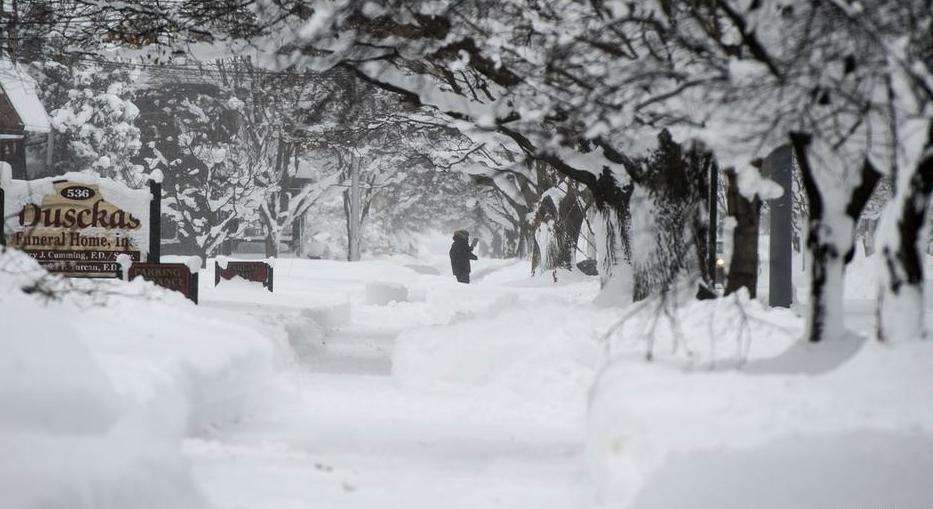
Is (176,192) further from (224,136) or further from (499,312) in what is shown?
(499,312)

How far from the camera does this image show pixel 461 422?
9.57 metres

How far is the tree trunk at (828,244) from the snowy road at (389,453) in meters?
1.93

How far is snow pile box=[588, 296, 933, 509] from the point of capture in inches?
218

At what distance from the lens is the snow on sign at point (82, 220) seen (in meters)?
17.3

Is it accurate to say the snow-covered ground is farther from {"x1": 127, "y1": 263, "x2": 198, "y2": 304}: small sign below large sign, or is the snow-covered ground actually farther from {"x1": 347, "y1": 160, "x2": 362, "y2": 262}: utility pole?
{"x1": 347, "y1": 160, "x2": 362, "y2": 262}: utility pole

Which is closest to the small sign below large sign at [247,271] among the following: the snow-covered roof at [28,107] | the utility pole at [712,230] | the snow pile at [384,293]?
the snow pile at [384,293]

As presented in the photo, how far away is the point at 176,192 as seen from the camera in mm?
42938

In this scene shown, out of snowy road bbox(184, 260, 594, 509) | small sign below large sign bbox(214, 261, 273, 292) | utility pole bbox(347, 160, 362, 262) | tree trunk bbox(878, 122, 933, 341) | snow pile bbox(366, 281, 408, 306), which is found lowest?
snowy road bbox(184, 260, 594, 509)

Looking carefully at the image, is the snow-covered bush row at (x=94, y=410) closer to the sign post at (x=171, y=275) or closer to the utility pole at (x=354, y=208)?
the sign post at (x=171, y=275)

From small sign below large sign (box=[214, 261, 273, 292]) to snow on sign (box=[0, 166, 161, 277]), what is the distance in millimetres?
5268

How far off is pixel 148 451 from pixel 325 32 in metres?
8.28

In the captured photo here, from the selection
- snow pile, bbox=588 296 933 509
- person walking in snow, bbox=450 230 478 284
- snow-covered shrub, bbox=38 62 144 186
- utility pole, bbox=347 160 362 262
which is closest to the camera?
snow pile, bbox=588 296 933 509

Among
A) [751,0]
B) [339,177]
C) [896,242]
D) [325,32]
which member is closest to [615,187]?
[325,32]

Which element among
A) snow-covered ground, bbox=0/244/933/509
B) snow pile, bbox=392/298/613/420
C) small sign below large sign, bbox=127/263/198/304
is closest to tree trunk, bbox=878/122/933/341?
snow-covered ground, bbox=0/244/933/509
